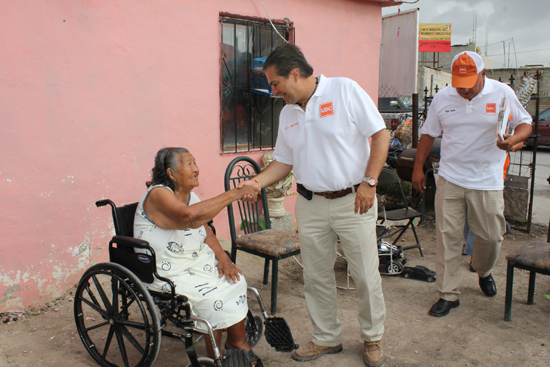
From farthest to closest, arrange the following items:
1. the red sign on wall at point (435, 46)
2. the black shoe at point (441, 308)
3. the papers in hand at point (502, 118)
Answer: the red sign on wall at point (435, 46) → the black shoe at point (441, 308) → the papers in hand at point (502, 118)

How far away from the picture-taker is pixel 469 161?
338 centimetres

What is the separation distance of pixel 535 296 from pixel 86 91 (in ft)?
14.1

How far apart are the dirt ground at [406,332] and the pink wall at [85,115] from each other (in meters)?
0.48

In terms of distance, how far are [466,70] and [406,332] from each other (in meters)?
2.01

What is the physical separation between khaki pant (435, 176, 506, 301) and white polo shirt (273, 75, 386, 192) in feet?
4.04

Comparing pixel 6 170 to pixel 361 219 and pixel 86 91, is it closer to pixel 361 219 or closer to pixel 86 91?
pixel 86 91

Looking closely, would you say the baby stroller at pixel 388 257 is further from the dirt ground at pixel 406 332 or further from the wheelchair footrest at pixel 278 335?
the wheelchair footrest at pixel 278 335

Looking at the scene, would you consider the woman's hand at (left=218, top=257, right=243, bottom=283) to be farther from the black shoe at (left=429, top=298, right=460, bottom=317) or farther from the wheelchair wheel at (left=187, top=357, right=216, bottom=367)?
the black shoe at (left=429, top=298, right=460, bottom=317)

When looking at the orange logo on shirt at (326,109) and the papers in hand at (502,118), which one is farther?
the papers in hand at (502,118)

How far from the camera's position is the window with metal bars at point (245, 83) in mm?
4848

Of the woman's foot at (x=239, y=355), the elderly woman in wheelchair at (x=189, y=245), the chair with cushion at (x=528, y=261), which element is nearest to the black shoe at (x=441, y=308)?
the chair with cushion at (x=528, y=261)

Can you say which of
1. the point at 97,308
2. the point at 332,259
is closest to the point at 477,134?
the point at 332,259

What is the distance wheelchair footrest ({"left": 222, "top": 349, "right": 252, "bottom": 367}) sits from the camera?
2314 mm

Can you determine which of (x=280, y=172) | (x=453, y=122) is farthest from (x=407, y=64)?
(x=280, y=172)
